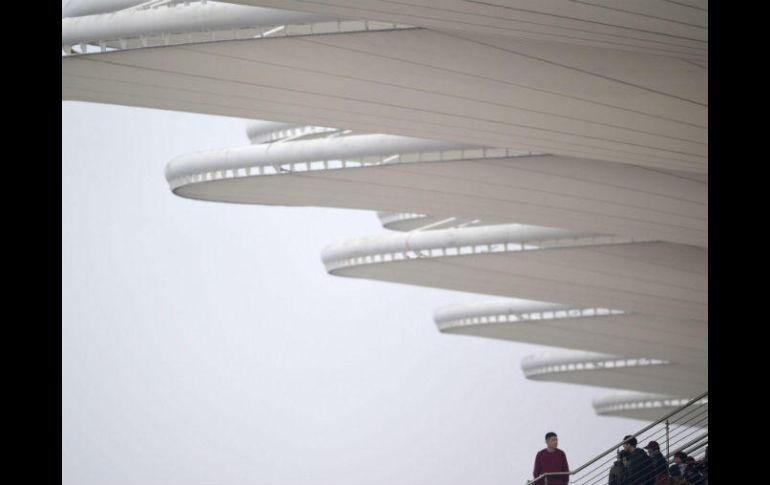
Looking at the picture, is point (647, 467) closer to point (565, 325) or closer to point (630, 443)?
point (630, 443)

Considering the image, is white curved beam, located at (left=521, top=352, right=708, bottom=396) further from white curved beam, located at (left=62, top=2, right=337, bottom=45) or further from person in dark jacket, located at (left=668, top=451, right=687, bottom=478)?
white curved beam, located at (left=62, top=2, right=337, bottom=45)

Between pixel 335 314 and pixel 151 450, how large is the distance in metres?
7.23

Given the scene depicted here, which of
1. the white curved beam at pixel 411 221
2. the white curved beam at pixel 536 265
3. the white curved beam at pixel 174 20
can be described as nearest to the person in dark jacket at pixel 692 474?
the white curved beam at pixel 174 20

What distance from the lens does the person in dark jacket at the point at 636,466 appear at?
1287cm

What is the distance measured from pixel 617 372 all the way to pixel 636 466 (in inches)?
753

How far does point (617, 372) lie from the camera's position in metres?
31.8

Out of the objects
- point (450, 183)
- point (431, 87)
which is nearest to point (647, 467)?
point (431, 87)

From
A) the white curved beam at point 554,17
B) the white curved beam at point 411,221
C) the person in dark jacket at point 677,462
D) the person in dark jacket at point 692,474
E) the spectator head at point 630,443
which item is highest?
the white curved beam at point 411,221

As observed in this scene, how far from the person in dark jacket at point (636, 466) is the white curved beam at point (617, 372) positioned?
59.8 ft

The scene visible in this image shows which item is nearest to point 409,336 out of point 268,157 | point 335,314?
point 335,314

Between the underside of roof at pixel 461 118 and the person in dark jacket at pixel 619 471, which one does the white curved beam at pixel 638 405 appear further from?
the person in dark jacket at pixel 619 471
